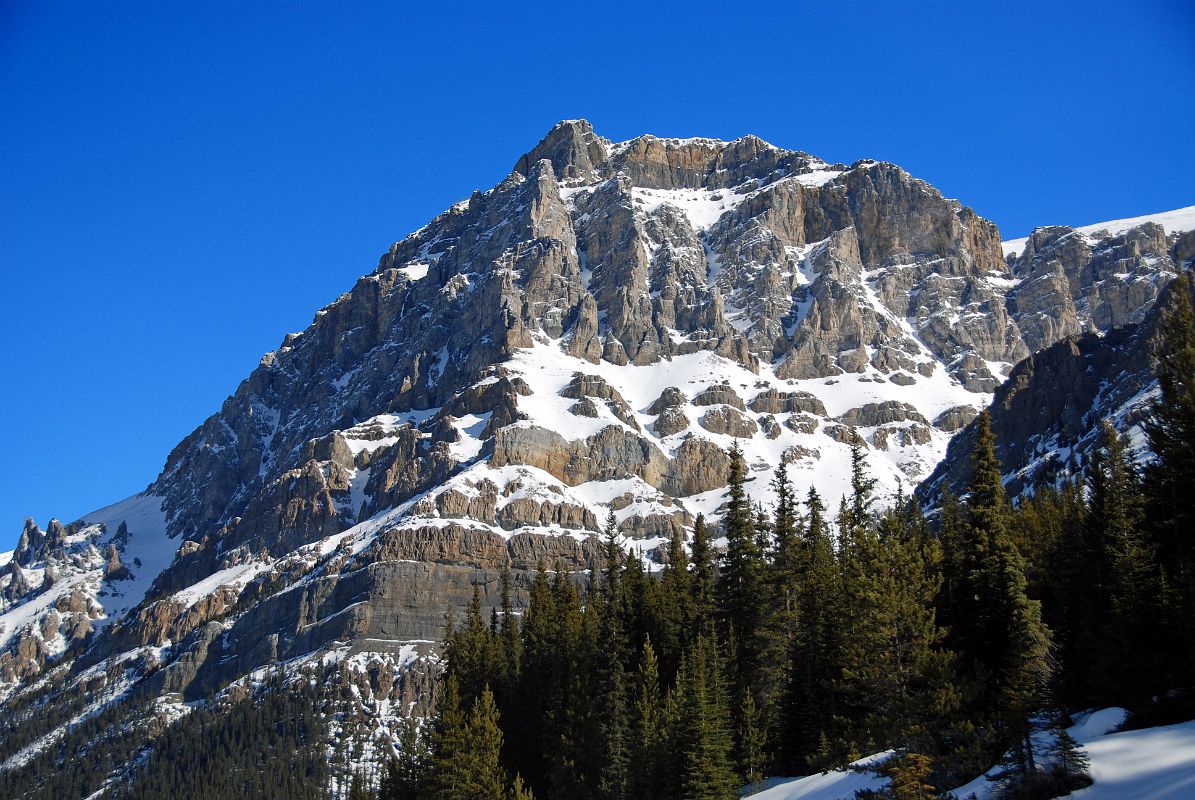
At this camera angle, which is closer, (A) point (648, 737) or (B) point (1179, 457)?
(B) point (1179, 457)

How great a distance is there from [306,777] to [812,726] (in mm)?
143979

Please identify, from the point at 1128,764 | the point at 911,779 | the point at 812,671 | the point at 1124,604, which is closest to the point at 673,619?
the point at 812,671

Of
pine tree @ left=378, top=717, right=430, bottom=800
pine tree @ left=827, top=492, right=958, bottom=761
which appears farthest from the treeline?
pine tree @ left=378, top=717, right=430, bottom=800

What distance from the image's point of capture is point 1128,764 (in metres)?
34.2

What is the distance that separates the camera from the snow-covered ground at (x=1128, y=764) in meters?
30.9

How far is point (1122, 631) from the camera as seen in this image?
47.2 meters

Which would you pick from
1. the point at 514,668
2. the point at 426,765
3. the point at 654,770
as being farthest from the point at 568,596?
the point at 654,770

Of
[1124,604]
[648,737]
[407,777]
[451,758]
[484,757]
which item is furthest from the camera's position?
[407,777]

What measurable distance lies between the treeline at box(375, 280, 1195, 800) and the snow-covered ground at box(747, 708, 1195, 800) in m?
0.85

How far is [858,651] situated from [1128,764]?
1505 centimetres

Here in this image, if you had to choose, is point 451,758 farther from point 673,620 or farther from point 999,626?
point 999,626

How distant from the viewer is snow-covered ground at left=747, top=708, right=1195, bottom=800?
1217 inches

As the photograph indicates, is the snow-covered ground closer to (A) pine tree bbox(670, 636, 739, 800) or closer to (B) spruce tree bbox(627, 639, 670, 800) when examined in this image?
(A) pine tree bbox(670, 636, 739, 800)

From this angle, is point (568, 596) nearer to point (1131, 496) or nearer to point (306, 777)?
point (1131, 496)
